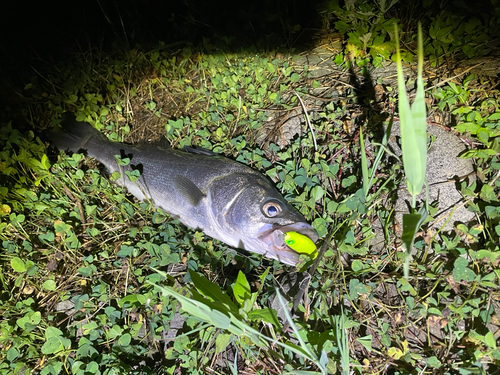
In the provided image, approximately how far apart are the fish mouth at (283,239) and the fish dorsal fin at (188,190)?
2.66ft

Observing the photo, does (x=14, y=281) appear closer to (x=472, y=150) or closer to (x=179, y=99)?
(x=179, y=99)

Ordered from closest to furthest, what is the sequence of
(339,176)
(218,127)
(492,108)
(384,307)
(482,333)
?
(482,333)
(384,307)
(492,108)
(339,176)
(218,127)

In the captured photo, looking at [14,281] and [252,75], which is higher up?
[252,75]

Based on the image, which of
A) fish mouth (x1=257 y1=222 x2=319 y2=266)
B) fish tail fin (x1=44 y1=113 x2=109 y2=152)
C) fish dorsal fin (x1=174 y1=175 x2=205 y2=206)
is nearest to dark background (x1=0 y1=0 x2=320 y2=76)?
fish tail fin (x1=44 y1=113 x2=109 y2=152)

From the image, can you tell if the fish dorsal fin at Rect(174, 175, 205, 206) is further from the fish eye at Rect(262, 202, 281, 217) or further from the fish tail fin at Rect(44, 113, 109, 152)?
the fish tail fin at Rect(44, 113, 109, 152)

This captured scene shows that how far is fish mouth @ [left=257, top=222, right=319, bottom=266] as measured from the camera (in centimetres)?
242

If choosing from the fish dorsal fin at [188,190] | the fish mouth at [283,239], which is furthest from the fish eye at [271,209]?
the fish dorsal fin at [188,190]

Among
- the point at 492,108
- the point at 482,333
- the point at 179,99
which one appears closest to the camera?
the point at 482,333

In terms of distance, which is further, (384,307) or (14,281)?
(14,281)

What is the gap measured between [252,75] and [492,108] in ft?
8.21

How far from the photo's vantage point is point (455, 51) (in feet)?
10.4

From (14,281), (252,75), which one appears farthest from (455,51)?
(14,281)

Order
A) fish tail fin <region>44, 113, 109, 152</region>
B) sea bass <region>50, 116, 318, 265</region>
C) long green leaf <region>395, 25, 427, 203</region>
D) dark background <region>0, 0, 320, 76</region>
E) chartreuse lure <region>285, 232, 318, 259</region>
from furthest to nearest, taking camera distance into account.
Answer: dark background <region>0, 0, 320, 76</region>
fish tail fin <region>44, 113, 109, 152</region>
sea bass <region>50, 116, 318, 265</region>
chartreuse lure <region>285, 232, 318, 259</region>
long green leaf <region>395, 25, 427, 203</region>

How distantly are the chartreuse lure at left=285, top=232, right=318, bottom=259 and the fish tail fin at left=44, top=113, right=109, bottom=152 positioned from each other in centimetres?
254
